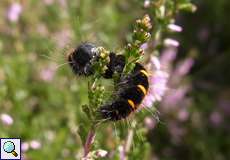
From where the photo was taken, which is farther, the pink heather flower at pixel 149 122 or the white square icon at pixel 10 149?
the pink heather flower at pixel 149 122

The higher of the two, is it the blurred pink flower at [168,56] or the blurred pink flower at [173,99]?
the blurred pink flower at [168,56]

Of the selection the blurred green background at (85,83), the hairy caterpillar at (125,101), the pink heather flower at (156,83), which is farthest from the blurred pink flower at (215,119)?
the hairy caterpillar at (125,101)

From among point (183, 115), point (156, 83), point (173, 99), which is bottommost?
point (156, 83)

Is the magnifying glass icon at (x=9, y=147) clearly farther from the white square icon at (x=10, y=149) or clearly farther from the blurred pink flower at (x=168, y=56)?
the blurred pink flower at (x=168, y=56)

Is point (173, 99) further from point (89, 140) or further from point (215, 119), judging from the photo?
point (89, 140)

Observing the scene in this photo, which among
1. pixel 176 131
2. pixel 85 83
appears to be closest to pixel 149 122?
pixel 85 83

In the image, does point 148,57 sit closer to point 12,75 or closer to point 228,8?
point 12,75
